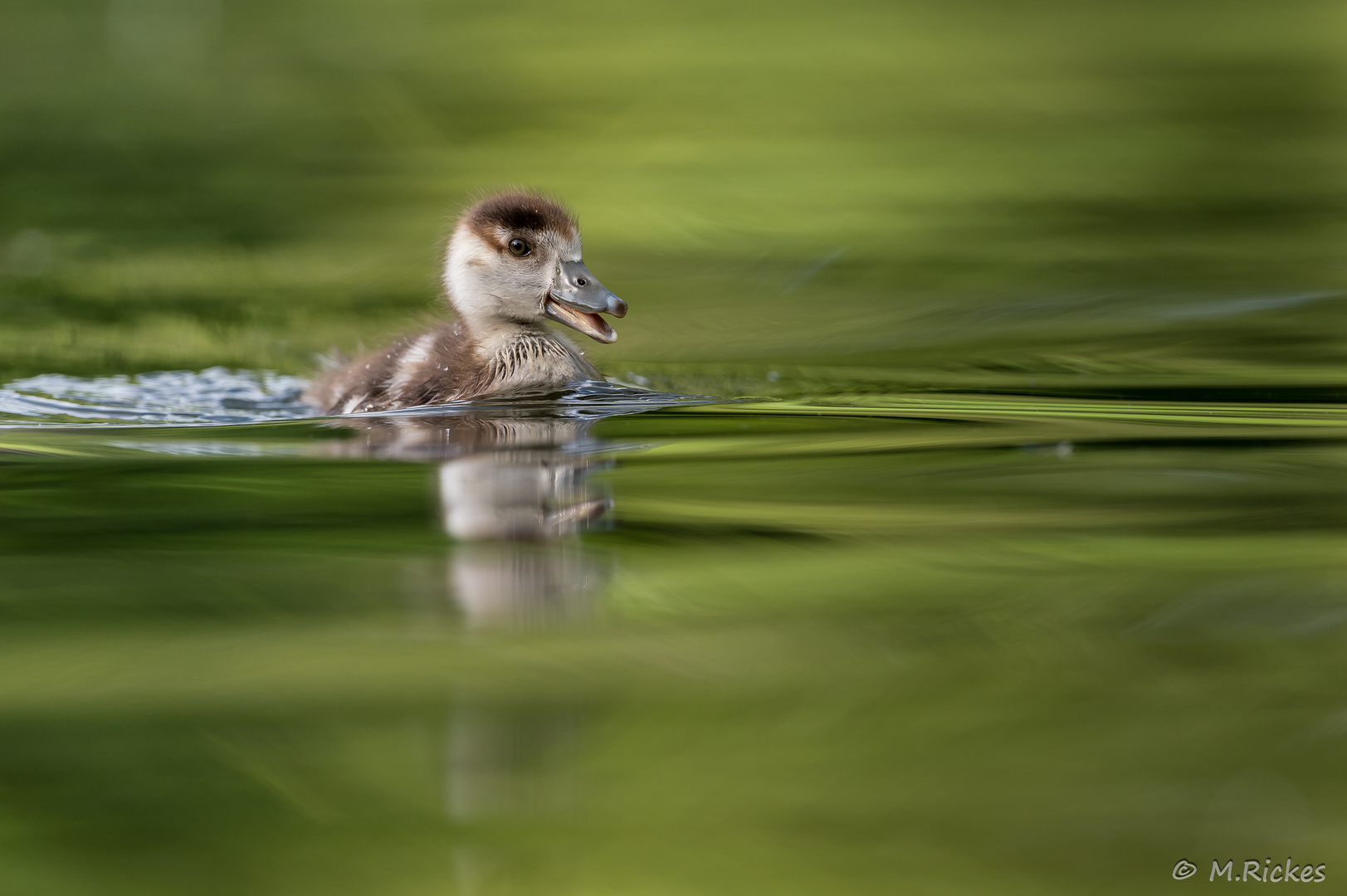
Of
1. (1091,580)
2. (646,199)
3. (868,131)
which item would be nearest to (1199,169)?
(868,131)

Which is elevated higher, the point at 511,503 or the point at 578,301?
the point at 578,301

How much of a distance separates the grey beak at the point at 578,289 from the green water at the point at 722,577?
22.4 inches

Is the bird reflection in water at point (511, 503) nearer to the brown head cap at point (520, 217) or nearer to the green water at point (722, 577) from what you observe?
the green water at point (722, 577)

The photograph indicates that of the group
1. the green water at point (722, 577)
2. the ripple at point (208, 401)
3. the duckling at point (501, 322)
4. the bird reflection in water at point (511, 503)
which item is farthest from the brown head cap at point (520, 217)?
the bird reflection in water at point (511, 503)

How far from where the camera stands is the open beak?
4746mm

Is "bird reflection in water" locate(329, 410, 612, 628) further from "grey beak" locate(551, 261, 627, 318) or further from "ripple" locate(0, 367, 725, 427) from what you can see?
"grey beak" locate(551, 261, 627, 318)

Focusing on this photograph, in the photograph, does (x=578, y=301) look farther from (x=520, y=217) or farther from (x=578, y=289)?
(x=520, y=217)

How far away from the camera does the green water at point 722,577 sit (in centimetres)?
168

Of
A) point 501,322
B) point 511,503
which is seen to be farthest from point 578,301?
point 511,503

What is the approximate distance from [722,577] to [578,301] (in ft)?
7.72

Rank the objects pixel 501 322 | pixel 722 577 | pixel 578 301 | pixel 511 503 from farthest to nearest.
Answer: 1. pixel 501 322
2. pixel 578 301
3. pixel 511 503
4. pixel 722 577

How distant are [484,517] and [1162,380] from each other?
2.72 m

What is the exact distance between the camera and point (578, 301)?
4789mm

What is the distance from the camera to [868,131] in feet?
32.9
